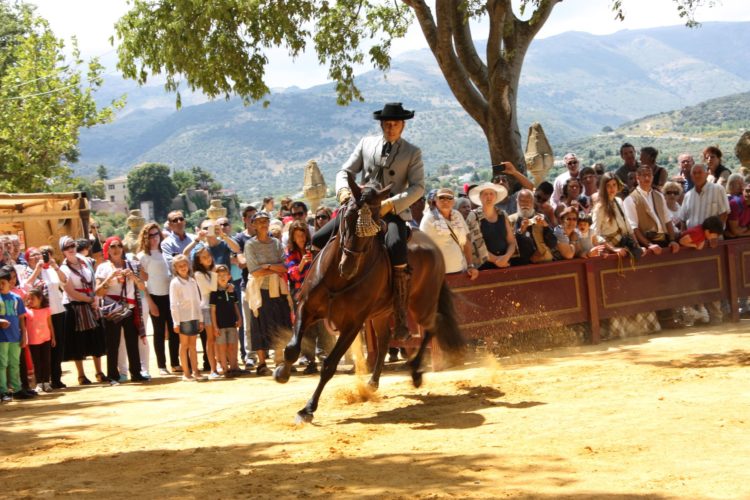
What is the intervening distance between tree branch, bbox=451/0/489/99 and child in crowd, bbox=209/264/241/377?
7482mm

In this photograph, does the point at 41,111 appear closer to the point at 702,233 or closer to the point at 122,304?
the point at 122,304

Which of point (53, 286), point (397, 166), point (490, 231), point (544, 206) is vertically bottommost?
point (53, 286)

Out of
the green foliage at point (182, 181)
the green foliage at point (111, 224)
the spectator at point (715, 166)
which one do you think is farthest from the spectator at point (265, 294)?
the green foliage at point (182, 181)

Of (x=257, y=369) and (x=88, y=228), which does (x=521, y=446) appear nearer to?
(x=257, y=369)

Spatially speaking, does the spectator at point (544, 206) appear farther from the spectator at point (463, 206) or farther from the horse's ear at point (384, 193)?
the horse's ear at point (384, 193)

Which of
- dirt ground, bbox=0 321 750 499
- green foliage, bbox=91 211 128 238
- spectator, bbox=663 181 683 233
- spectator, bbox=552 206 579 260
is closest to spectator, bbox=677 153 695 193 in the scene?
spectator, bbox=663 181 683 233

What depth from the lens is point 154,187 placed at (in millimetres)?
112875

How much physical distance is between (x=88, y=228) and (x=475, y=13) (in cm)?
909

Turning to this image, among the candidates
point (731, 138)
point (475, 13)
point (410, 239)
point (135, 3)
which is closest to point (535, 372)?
point (410, 239)

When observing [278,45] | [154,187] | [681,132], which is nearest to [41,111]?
[278,45]

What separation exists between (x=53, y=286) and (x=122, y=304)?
3.07 feet

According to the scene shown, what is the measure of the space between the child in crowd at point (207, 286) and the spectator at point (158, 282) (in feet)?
2.41

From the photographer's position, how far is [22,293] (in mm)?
12953

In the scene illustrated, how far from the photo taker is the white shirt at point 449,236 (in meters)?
13.1
